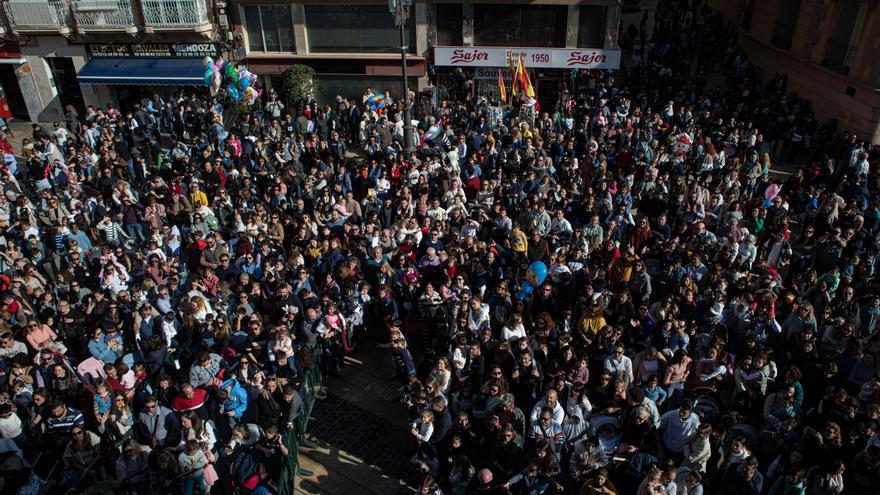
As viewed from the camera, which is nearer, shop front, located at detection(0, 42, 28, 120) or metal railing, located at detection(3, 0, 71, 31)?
metal railing, located at detection(3, 0, 71, 31)

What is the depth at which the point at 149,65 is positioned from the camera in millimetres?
24766

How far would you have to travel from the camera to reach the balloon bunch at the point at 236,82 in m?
20.1

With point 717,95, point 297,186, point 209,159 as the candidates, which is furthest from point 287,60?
point 717,95

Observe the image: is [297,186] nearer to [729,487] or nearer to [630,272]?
[630,272]

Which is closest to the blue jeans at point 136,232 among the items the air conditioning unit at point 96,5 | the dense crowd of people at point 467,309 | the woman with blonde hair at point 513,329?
the dense crowd of people at point 467,309

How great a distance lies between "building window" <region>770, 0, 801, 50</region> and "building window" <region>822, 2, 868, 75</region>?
2.52 m

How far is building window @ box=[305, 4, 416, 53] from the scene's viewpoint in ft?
78.6

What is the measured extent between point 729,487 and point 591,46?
19697mm

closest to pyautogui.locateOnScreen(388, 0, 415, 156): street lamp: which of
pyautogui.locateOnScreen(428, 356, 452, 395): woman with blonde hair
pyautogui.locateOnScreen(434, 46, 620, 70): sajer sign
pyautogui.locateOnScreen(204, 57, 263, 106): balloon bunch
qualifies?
pyautogui.locateOnScreen(204, 57, 263, 106): balloon bunch

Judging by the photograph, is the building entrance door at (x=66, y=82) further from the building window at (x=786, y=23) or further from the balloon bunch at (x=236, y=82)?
the building window at (x=786, y=23)

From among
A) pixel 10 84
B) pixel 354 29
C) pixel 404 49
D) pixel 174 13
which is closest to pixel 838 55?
pixel 404 49

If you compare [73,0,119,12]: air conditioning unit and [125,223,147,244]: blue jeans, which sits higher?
[73,0,119,12]: air conditioning unit

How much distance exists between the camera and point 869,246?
12.4 metres

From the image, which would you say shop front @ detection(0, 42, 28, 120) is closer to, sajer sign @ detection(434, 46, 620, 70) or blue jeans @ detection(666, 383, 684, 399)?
sajer sign @ detection(434, 46, 620, 70)
